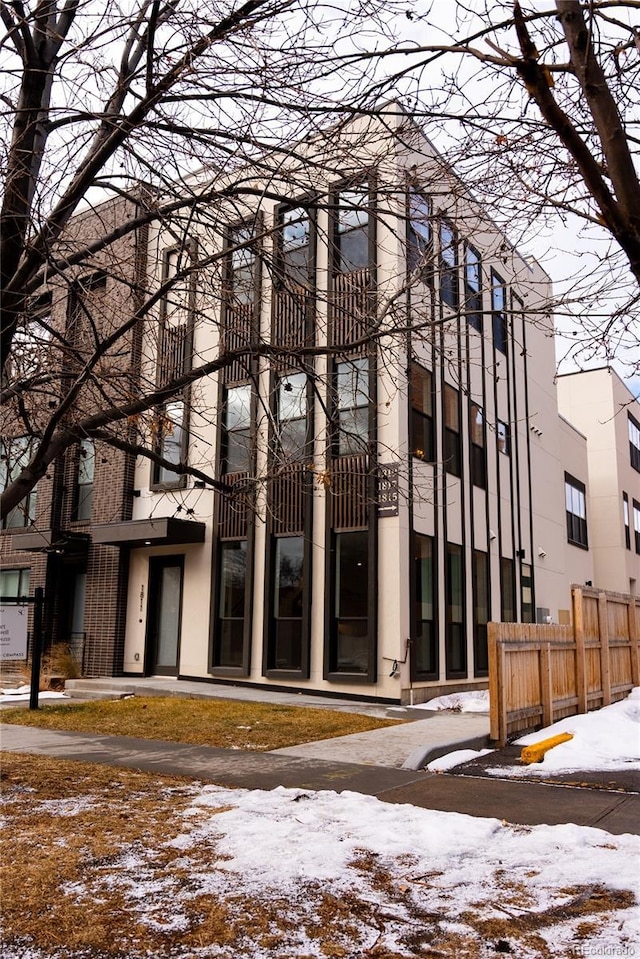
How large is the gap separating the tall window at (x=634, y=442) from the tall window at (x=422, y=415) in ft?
70.6

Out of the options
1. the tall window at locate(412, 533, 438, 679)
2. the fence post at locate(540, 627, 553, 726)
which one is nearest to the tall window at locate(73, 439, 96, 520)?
the tall window at locate(412, 533, 438, 679)

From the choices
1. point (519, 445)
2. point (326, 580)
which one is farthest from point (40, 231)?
point (519, 445)

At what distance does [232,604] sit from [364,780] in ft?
29.9

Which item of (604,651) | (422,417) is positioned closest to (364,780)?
(604,651)

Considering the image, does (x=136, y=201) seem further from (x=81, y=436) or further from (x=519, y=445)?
(x=519, y=445)

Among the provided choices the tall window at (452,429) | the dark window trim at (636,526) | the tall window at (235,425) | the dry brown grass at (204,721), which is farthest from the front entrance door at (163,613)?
the dark window trim at (636,526)

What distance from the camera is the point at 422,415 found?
15719 millimetres

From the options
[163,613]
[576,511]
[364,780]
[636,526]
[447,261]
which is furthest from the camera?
[636,526]

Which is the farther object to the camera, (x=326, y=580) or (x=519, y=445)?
→ (x=519, y=445)

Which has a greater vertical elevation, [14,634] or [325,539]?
[325,539]

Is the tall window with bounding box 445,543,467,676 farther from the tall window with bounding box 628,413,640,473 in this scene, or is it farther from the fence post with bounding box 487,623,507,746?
the tall window with bounding box 628,413,640,473

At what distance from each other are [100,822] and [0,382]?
3.10 metres

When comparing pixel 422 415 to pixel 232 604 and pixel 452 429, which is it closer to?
pixel 452 429

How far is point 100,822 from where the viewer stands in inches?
207
